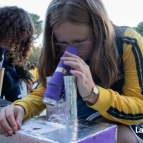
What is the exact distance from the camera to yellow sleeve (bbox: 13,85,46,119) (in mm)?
724

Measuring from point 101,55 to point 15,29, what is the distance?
A: 2.87ft

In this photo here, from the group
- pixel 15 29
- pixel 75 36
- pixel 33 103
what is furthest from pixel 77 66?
pixel 15 29

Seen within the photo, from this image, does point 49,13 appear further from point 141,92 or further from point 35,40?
point 35,40

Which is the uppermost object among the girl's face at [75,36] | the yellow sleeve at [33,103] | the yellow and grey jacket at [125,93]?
the girl's face at [75,36]

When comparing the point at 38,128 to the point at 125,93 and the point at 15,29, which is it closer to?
the point at 125,93

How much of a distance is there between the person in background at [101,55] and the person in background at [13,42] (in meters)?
0.73

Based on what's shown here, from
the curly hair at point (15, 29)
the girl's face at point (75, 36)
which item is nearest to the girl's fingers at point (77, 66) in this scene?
the girl's face at point (75, 36)

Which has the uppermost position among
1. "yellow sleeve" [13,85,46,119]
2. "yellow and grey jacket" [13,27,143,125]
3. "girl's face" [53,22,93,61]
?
"girl's face" [53,22,93,61]

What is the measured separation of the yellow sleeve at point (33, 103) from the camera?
724 millimetres

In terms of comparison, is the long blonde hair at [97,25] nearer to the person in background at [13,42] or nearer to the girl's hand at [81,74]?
the girl's hand at [81,74]

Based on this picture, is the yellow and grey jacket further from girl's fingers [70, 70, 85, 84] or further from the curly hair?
the curly hair

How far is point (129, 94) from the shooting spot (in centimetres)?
69

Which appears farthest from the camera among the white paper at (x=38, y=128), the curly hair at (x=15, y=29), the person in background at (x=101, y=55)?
the curly hair at (x=15, y=29)

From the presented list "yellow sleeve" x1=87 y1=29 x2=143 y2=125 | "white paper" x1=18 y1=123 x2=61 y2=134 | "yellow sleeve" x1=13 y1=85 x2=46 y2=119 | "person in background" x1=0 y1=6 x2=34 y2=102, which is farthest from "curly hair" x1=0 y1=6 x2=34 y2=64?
"white paper" x1=18 y1=123 x2=61 y2=134
